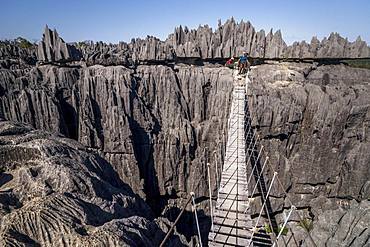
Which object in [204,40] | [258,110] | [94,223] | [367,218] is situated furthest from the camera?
[204,40]

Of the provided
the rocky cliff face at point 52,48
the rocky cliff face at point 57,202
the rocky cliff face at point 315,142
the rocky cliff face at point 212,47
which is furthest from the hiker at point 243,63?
the rocky cliff face at point 52,48

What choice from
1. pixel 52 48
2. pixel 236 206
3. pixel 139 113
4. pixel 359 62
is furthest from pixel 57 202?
pixel 359 62

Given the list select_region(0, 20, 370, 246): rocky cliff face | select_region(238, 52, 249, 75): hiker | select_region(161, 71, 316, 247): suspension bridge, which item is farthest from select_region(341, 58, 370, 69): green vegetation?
select_region(161, 71, 316, 247): suspension bridge

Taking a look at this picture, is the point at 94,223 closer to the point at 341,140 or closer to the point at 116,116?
the point at 116,116

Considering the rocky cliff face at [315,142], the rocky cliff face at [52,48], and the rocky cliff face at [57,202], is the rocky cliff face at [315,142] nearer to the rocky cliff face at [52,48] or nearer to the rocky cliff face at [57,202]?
the rocky cliff face at [57,202]

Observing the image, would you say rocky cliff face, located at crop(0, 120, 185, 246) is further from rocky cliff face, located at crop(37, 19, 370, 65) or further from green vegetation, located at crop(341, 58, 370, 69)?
green vegetation, located at crop(341, 58, 370, 69)

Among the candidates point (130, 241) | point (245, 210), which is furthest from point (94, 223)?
point (245, 210)

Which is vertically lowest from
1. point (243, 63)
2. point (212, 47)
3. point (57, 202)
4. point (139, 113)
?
point (139, 113)

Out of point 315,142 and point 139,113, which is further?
point 139,113

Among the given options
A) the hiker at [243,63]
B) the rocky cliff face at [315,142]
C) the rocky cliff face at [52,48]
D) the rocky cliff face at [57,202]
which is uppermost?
the rocky cliff face at [52,48]

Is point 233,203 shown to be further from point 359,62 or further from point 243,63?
point 359,62

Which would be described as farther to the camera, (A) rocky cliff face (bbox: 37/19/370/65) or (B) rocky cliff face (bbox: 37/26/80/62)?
(A) rocky cliff face (bbox: 37/19/370/65)
